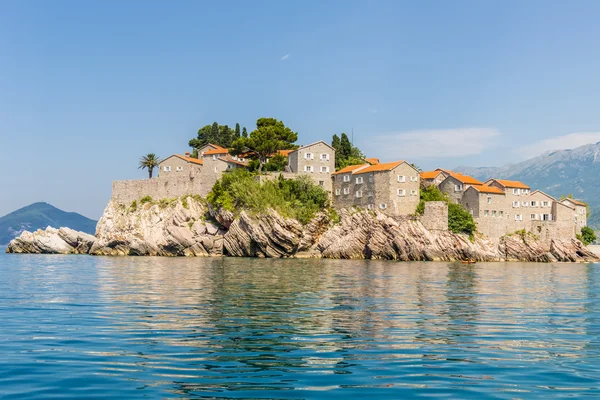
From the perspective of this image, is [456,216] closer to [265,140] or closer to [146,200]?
[265,140]

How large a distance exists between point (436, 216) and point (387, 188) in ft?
24.4

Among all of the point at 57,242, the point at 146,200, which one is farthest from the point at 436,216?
the point at 57,242

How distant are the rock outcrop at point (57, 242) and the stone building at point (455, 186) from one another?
5480cm

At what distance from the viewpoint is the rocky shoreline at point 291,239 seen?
7319 centimetres

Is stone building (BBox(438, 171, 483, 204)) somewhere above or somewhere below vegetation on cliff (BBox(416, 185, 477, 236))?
above

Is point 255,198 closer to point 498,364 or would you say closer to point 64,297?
point 64,297

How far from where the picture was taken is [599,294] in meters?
30.9

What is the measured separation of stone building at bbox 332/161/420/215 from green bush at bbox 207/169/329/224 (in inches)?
204

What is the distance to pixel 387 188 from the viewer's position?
76.2 m

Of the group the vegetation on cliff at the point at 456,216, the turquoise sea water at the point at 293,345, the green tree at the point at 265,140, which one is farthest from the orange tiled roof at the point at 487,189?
the turquoise sea water at the point at 293,345

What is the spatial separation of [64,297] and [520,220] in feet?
240

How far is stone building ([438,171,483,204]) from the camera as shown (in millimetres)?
82750

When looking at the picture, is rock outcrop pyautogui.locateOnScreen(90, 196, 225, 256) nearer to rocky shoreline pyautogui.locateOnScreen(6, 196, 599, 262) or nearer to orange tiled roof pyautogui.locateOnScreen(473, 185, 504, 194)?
rocky shoreline pyautogui.locateOnScreen(6, 196, 599, 262)

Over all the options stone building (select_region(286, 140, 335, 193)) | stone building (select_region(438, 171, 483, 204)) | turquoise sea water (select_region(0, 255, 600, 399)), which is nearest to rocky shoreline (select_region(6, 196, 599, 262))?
stone building (select_region(286, 140, 335, 193))
